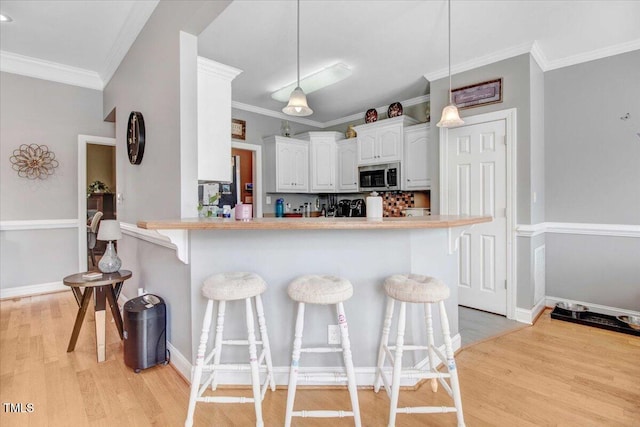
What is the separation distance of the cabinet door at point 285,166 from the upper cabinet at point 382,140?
1.01 m

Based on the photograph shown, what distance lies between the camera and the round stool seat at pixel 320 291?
1.58 meters

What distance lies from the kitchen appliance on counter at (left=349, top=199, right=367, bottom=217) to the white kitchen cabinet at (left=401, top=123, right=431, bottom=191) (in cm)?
102

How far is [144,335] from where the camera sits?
215 cm

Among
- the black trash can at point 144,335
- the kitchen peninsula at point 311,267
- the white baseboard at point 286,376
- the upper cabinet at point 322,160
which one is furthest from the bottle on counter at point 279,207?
the white baseboard at point 286,376

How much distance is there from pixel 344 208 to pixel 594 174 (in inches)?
122

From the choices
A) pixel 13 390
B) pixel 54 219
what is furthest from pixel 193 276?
pixel 54 219

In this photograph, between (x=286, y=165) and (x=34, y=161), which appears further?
(x=286, y=165)

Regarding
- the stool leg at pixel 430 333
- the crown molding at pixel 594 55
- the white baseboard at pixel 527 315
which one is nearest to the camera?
the stool leg at pixel 430 333

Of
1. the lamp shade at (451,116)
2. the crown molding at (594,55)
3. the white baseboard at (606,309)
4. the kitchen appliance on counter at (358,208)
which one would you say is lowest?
the white baseboard at (606,309)

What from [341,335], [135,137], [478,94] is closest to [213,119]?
[135,137]

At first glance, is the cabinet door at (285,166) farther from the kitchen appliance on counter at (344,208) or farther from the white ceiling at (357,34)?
the white ceiling at (357,34)

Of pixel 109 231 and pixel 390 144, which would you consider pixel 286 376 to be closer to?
pixel 109 231

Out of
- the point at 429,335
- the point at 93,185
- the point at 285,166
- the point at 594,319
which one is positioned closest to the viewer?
the point at 429,335

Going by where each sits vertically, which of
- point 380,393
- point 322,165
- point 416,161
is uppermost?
point 322,165
